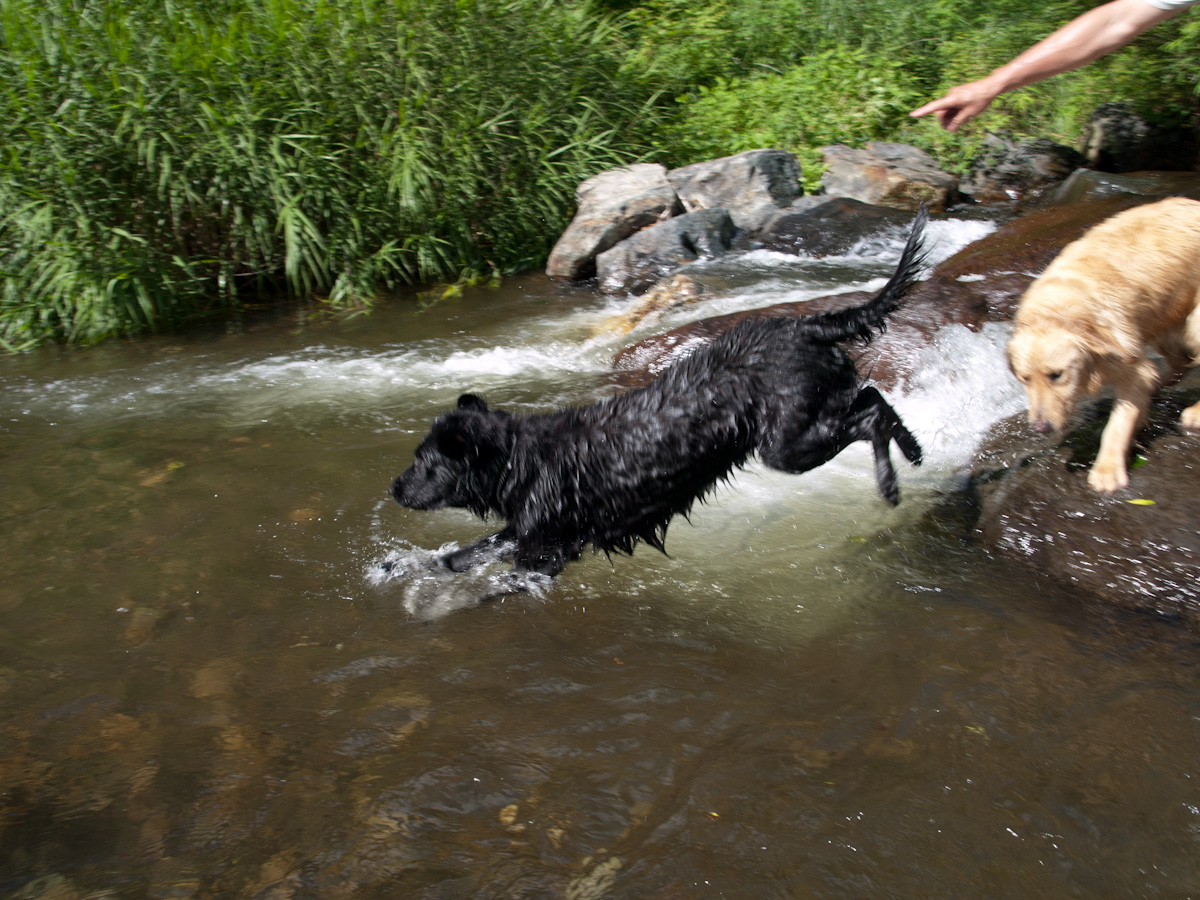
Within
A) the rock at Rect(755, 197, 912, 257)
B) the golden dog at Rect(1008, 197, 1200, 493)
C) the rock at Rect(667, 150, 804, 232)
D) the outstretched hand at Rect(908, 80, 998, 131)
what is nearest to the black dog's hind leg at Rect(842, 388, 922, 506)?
the golden dog at Rect(1008, 197, 1200, 493)

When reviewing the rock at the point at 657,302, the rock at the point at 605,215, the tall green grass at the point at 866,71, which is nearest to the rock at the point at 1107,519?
the rock at the point at 657,302

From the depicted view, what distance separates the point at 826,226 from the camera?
905cm

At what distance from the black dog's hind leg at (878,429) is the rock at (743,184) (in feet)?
19.6

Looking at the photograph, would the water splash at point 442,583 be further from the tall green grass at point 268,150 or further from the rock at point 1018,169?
the rock at point 1018,169

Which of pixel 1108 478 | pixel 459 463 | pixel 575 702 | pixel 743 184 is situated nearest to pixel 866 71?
pixel 743 184

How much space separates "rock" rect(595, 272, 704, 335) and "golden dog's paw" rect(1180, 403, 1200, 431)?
13.9ft

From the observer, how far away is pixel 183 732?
324 cm

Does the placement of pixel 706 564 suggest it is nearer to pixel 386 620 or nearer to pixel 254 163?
pixel 386 620

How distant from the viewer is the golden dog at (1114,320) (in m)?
3.53

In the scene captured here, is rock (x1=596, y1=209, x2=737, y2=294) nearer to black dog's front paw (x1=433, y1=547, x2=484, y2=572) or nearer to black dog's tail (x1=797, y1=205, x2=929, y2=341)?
black dog's tail (x1=797, y1=205, x2=929, y2=341)

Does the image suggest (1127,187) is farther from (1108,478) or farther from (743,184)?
(1108,478)

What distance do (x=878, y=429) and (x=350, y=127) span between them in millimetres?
7137

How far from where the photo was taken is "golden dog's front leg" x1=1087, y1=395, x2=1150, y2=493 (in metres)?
3.84

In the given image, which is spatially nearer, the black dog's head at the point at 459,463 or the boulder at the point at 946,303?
the black dog's head at the point at 459,463
